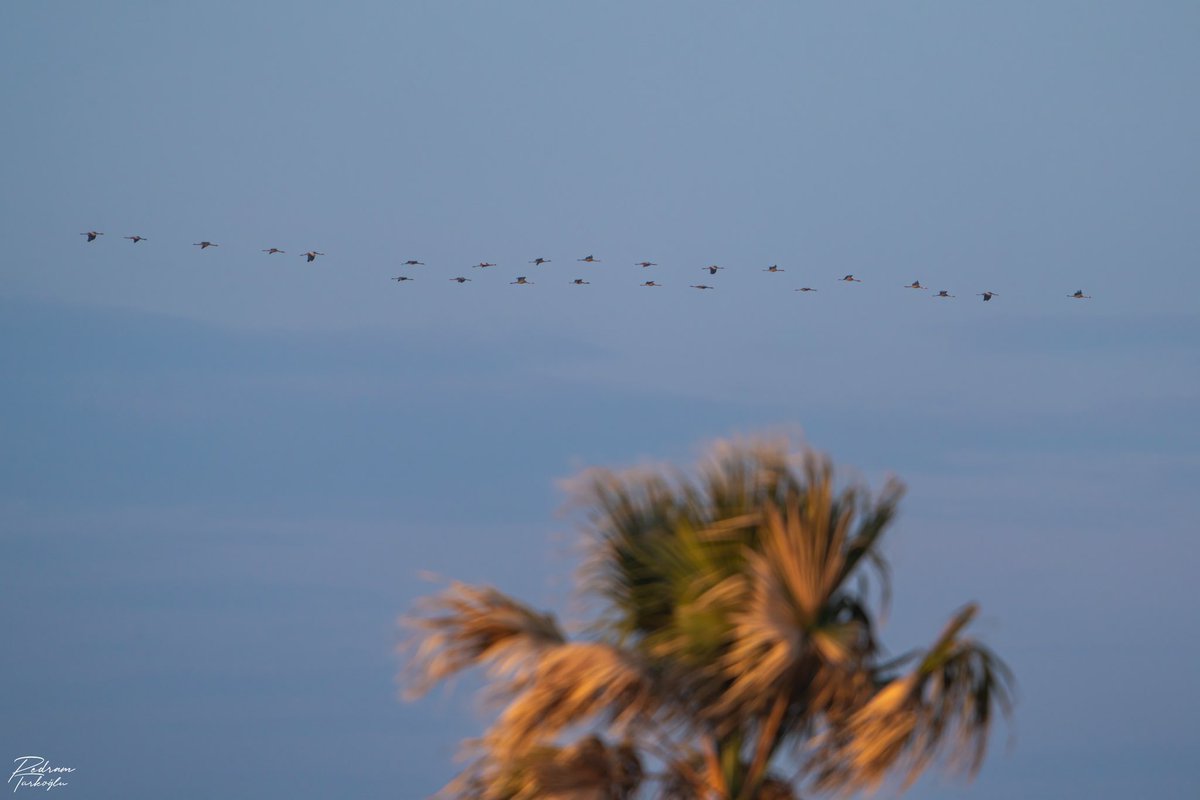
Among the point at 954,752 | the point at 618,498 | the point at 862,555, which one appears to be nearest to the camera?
the point at 954,752

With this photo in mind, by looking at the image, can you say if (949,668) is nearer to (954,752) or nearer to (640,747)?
(954,752)

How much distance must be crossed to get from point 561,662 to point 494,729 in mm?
915

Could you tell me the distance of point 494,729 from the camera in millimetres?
14836

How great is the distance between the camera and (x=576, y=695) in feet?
46.5

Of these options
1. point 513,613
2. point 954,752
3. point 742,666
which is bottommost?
point 954,752

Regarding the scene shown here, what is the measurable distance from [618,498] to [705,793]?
2.64 m

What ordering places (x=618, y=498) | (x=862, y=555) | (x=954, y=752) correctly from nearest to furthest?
(x=954, y=752) < (x=862, y=555) < (x=618, y=498)

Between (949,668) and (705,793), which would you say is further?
(705,793)

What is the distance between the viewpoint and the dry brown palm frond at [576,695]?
14.3 metres

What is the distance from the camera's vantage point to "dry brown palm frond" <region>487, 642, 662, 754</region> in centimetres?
1428

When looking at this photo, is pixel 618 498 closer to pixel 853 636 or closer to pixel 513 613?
pixel 513 613

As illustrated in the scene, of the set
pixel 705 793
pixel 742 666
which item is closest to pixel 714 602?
pixel 742 666

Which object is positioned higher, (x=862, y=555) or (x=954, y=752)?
(x=862, y=555)

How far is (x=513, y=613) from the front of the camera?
15039 millimetres
